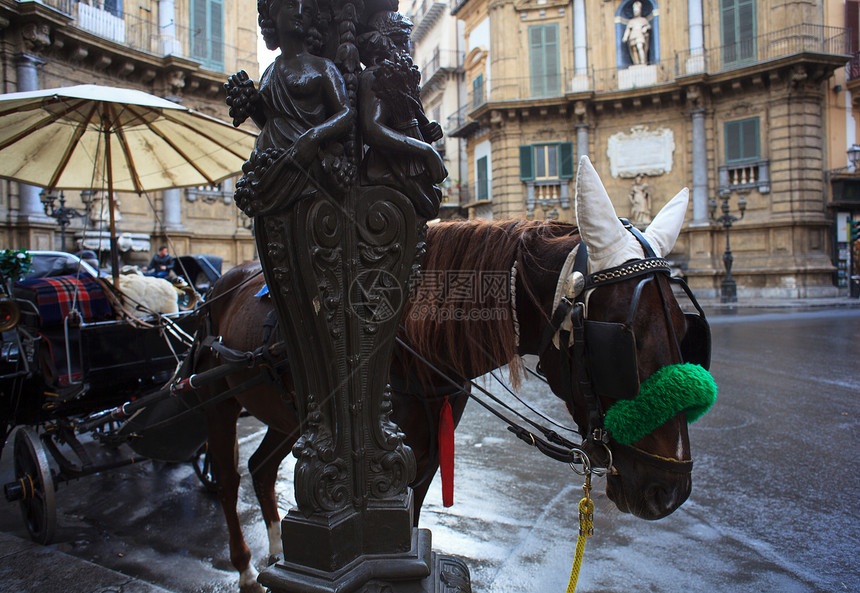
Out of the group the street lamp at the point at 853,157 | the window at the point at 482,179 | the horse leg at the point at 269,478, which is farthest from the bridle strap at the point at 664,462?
the window at the point at 482,179

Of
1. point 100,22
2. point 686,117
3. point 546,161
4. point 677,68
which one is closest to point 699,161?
point 686,117

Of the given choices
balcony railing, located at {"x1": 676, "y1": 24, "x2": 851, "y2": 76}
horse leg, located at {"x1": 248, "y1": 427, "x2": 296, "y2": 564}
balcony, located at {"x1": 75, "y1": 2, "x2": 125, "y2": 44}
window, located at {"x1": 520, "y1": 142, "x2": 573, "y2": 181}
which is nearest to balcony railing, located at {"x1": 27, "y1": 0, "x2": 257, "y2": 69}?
balcony, located at {"x1": 75, "y1": 2, "x2": 125, "y2": 44}

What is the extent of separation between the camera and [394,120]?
1366mm

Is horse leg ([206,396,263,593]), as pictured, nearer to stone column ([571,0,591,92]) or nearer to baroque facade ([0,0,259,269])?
baroque facade ([0,0,259,269])

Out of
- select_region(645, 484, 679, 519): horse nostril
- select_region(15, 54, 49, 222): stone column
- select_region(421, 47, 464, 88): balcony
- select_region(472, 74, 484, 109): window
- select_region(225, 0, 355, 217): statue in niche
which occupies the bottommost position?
select_region(645, 484, 679, 519): horse nostril

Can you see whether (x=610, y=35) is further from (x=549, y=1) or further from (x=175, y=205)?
(x=175, y=205)

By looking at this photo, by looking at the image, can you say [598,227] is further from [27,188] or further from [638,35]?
[638,35]

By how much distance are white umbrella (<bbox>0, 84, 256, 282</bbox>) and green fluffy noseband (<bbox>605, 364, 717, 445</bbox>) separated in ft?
10.4

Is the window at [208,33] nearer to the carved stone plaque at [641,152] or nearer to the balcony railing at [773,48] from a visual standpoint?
the carved stone plaque at [641,152]

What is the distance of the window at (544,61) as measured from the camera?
24109mm

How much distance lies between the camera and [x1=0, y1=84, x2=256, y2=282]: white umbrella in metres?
3.54

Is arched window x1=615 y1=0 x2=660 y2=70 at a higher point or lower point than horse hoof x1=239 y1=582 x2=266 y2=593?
higher

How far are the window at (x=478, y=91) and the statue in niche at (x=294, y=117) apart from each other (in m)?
26.1

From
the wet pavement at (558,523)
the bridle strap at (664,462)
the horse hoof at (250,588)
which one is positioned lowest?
the horse hoof at (250,588)
